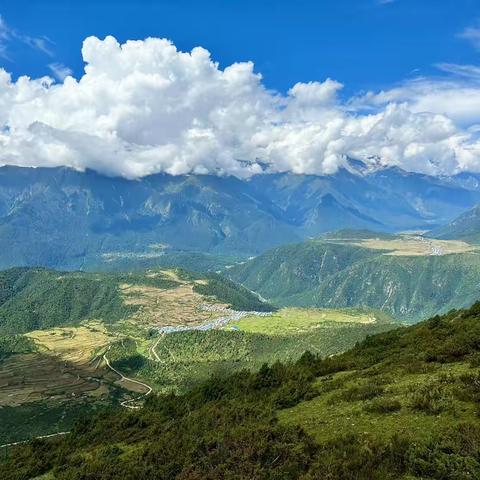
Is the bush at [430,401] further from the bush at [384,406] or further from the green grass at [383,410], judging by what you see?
the bush at [384,406]

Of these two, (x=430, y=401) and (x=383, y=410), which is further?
(x=383, y=410)

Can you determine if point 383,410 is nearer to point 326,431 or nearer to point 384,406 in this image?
point 384,406

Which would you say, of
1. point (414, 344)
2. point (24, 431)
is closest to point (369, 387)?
point (414, 344)

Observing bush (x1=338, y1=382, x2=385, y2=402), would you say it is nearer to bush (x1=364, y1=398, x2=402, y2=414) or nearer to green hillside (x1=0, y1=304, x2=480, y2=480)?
green hillside (x1=0, y1=304, x2=480, y2=480)

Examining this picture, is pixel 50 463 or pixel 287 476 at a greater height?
pixel 287 476

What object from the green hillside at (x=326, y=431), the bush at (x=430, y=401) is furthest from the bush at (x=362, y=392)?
the bush at (x=430, y=401)

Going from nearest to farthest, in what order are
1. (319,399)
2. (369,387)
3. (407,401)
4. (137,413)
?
(407,401) → (369,387) → (319,399) → (137,413)

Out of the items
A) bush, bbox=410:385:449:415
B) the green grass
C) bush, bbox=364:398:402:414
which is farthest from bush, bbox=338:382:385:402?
bush, bbox=410:385:449:415

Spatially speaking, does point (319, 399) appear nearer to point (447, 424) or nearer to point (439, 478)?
point (447, 424)

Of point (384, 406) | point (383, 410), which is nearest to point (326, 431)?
point (383, 410)
